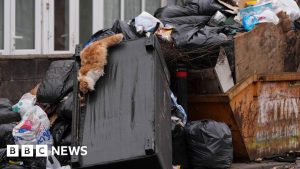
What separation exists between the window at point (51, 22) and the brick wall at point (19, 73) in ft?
0.69

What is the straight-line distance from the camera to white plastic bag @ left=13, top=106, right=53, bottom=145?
568 cm

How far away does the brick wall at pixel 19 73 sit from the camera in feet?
23.7

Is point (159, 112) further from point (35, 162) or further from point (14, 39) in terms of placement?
point (14, 39)

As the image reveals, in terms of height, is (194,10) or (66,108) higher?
(194,10)

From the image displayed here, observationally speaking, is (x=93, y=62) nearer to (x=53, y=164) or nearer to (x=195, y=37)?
(x=53, y=164)

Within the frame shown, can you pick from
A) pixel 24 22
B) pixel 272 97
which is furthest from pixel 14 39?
pixel 272 97

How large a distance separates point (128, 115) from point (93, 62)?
25.7 inches

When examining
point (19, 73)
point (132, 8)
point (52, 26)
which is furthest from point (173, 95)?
point (132, 8)

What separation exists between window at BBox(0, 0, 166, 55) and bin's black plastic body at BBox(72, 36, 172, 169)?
96.0 inches

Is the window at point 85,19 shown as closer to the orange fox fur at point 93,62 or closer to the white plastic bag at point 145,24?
the white plastic bag at point 145,24

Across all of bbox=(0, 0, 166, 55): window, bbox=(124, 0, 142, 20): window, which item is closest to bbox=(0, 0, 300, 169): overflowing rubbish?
bbox=(124, 0, 142, 20): window

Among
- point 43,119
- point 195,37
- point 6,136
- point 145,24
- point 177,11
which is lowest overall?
point 6,136

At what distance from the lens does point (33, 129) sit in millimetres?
5730

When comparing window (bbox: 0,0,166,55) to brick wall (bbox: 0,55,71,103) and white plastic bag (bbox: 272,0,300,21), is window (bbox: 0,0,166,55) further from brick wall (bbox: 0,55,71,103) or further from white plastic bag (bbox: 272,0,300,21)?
white plastic bag (bbox: 272,0,300,21)
